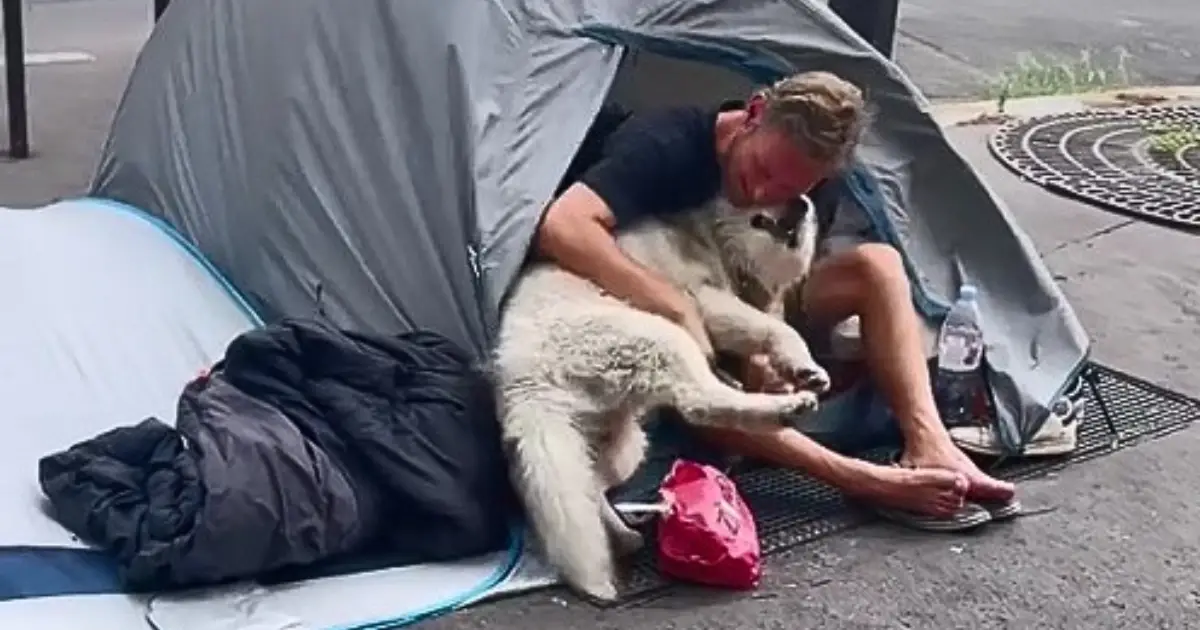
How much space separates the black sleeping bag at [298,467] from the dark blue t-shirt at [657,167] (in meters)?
0.45

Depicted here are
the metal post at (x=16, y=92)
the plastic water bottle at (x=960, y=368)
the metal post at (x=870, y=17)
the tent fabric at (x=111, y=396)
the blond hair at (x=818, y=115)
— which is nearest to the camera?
the tent fabric at (x=111, y=396)

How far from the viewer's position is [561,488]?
3092mm

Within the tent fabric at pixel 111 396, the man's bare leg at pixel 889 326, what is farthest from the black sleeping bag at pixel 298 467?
the man's bare leg at pixel 889 326

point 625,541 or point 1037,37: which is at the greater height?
point 625,541

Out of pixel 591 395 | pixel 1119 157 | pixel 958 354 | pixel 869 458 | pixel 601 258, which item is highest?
pixel 601 258

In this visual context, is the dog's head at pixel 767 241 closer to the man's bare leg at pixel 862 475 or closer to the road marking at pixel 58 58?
the man's bare leg at pixel 862 475

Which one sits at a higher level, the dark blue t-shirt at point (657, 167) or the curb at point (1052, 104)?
the dark blue t-shirt at point (657, 167)

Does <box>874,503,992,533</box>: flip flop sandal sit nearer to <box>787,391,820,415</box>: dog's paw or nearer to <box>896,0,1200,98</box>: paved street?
<box>787,391,820,415</box>: dog's paw

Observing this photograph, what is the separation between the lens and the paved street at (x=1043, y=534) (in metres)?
3.18

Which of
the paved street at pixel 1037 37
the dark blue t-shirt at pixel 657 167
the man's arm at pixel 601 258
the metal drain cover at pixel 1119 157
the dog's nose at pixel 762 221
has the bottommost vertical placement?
the paved street at pixel 1037 37

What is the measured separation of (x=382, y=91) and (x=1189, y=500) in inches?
76.4

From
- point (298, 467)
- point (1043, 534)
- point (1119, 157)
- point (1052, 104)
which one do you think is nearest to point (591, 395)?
point (298, 467)

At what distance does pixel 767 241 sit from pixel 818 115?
0.32 meters

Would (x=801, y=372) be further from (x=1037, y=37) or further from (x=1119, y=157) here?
(x=1037, y=37)
